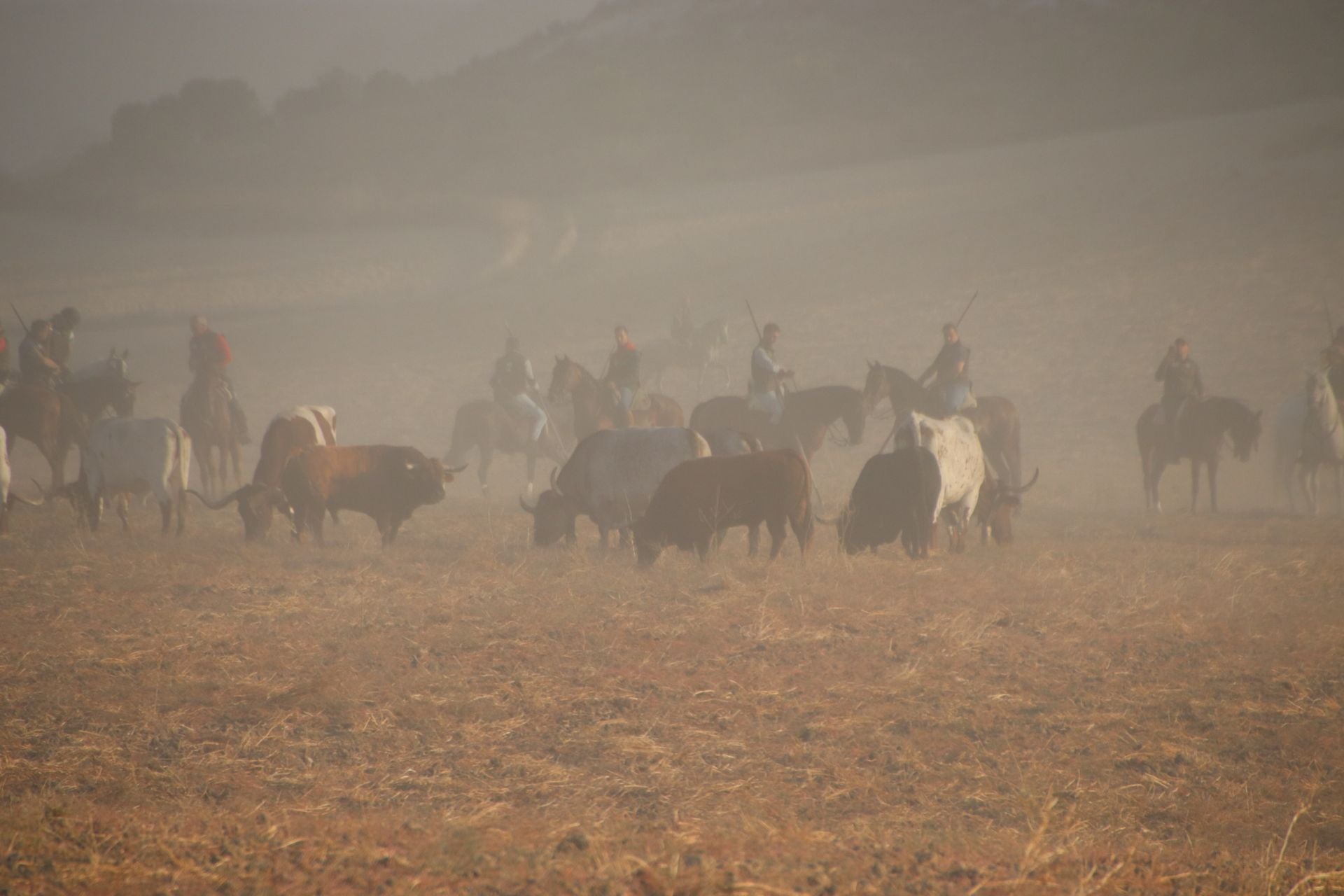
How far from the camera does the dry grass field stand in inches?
155

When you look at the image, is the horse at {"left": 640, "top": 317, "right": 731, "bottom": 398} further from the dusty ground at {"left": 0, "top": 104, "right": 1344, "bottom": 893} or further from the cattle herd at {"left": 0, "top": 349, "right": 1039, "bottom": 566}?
the cattle herd at {"left": 0, "top": 349, "right": 1039, "bottom": 566}

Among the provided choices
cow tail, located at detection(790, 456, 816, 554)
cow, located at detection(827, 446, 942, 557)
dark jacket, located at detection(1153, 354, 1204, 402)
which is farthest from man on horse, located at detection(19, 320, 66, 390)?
dark jacket, located at detection(1153, 354, 1204, 402)

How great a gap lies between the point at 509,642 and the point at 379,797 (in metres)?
2.49

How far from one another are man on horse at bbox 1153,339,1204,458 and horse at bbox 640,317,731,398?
546 inches

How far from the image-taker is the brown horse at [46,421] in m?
13.0

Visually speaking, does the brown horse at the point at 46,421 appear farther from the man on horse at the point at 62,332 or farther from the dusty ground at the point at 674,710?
the dusty ground at the point at 674,710

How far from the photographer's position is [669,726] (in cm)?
562

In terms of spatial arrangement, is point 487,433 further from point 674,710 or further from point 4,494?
point 674,710

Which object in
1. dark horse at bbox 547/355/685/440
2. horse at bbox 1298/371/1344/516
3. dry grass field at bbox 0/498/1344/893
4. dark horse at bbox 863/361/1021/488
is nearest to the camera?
dry grass field at bbox 0/498/1344/893

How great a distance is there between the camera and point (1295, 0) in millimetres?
45906

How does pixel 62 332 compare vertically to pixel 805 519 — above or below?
above

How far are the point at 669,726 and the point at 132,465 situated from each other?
851 centimetres

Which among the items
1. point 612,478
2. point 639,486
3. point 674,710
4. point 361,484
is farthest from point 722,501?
point 361,484

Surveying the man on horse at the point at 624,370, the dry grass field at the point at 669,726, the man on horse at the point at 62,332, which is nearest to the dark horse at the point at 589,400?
the man on horse at the point at 624,370
